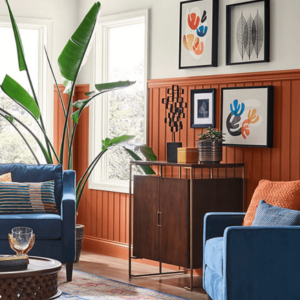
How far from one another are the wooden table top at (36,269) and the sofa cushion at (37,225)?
833mm

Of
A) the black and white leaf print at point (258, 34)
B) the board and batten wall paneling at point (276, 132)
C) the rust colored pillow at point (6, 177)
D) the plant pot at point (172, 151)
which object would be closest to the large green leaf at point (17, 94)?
the rust colored pillow at point (6, 177)

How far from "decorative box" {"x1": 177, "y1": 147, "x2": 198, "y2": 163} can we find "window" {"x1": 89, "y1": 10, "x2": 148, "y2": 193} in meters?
0.96

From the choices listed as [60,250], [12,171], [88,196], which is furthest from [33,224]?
[88,196]

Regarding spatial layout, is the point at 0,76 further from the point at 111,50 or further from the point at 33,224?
the point at 33,224

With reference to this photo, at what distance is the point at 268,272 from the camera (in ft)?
10.3

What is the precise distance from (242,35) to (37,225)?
7.33 ft

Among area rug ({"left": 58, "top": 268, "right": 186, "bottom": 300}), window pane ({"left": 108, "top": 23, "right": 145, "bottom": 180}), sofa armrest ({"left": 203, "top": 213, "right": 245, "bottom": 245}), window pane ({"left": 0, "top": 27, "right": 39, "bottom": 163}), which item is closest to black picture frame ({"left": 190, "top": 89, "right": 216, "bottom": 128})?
window pane ({"left": 108, "top": 23, "right": 145, "bottom": 180})

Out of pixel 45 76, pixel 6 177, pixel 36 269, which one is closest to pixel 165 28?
pixel 45 76

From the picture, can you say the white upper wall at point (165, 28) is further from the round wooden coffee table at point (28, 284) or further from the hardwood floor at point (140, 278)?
the round wooden coffee table at point (28, 284)

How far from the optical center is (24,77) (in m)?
5.67

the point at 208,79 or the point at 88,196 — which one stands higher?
the point at 208,79

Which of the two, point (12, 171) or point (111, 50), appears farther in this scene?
point (111, 50)

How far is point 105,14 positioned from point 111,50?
14.5 inches

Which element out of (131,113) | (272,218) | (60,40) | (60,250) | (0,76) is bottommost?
(60,250)
